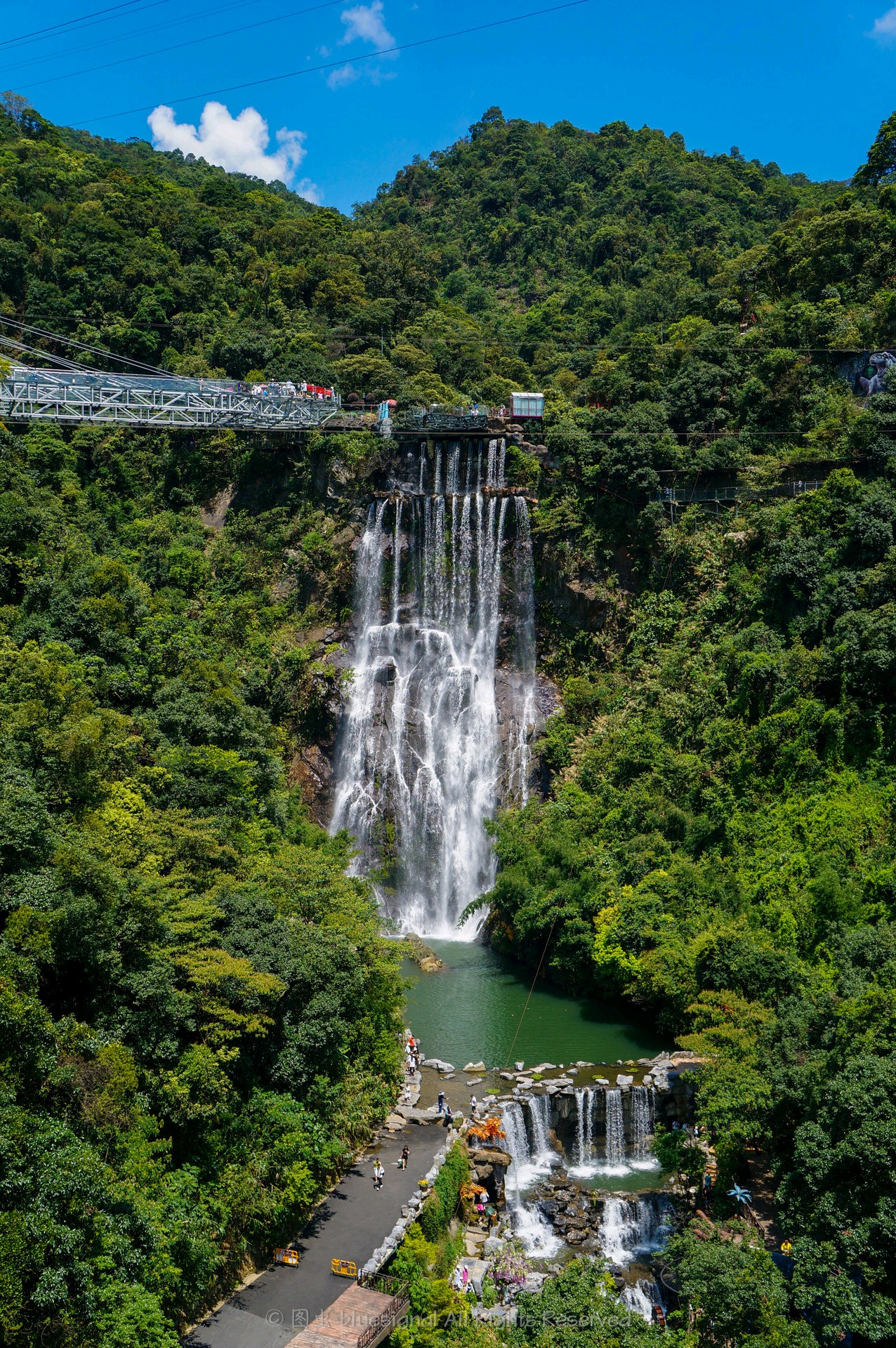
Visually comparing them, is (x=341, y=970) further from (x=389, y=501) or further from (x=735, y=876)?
(x=389, y=501)

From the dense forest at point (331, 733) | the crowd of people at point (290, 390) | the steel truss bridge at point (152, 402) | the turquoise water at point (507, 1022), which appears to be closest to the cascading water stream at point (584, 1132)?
the turquoise water at point (507, 1022)

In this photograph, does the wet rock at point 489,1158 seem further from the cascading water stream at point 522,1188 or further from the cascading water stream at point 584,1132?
the cascading water stream at point 584,1132

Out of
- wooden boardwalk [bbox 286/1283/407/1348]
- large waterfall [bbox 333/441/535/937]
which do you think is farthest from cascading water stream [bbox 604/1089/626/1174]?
large waterfall [bbox 333/441/535/937]

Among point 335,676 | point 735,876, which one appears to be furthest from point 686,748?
point 335,676

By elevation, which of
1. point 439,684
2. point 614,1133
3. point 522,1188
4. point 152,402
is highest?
point 152,402

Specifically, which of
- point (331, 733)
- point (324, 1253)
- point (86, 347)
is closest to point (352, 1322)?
point (324, 1253)

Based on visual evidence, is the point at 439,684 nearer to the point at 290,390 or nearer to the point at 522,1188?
the point at 290,390
